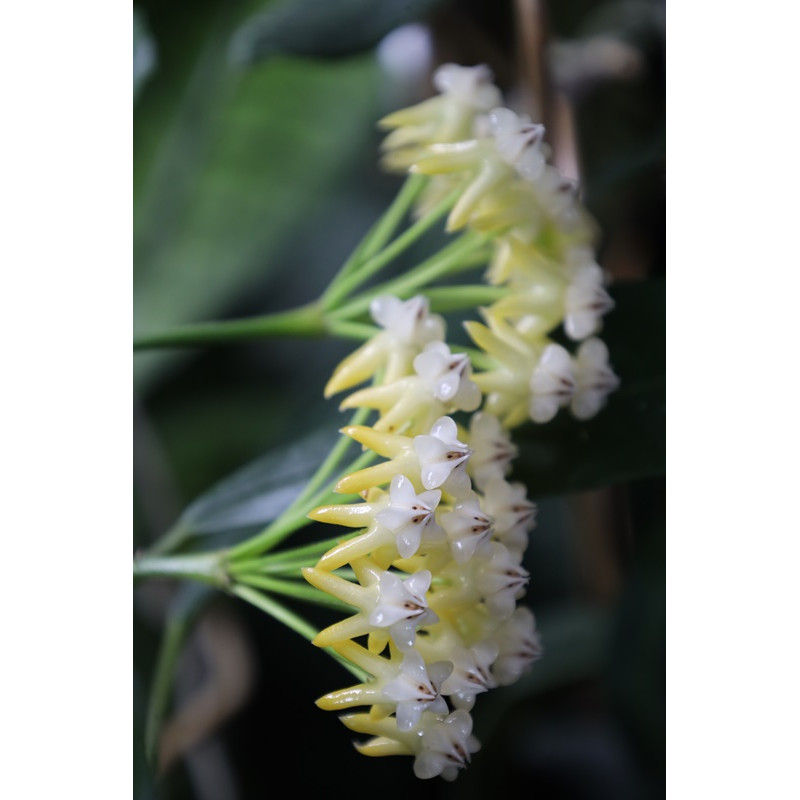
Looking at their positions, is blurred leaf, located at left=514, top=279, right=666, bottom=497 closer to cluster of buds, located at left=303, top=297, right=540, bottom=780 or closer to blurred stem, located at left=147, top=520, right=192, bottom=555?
cluster of buds, located at left=303, top=297, right=540, bottom=780

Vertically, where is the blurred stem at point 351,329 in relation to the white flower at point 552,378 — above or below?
above

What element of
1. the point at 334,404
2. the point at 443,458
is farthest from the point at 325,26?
the point at 443,458

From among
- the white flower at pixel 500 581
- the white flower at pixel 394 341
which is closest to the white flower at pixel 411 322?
the white flower at pixel 394 341

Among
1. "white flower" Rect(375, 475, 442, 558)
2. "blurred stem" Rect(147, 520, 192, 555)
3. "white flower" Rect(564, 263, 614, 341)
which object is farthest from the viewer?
"blurred stem" Rect(147, 520, 192, 555)

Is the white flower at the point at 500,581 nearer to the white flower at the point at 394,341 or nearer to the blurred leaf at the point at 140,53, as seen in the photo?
the white flower at the point at 394,341

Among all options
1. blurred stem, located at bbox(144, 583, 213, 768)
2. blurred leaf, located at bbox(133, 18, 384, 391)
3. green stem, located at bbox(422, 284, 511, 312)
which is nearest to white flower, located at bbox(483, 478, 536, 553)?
green stem, located at bbox(422, 284, 511, 312)
